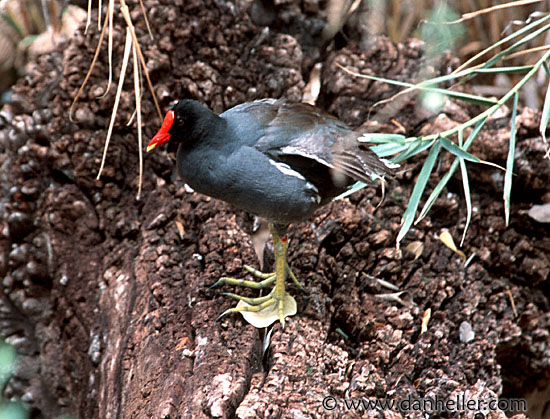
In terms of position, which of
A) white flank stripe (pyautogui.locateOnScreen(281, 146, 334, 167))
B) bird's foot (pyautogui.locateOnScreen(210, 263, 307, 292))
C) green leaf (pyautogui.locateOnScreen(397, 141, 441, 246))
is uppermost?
white flank stripe (pyautogui.locateOnScreen(281, 146, 334, 167))

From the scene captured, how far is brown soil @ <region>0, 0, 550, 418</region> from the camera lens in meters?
2.02

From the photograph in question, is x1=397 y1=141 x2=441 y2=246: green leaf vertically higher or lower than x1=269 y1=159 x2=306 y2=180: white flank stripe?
lower

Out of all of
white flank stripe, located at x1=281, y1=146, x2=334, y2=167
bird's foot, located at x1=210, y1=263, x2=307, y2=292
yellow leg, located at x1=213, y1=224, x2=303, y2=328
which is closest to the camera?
white flank stripe, located at x1=281, y1=146, x2=334, y2=167

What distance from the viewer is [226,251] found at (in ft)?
7.27

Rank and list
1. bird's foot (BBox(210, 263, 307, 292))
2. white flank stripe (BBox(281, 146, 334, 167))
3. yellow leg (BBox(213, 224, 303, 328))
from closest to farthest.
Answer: white flank stripe (BBox(281, 146, 334, 167))
yellow leg (BBox(213, 224, 303, 328))
bird's foot (BBox(210, 263, 307, 292))

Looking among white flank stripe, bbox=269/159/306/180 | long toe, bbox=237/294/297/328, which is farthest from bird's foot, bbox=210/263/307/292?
white flank stripe, bbox=269/159/306/180

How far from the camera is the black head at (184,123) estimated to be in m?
1.87

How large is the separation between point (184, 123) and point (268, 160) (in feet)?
1.01

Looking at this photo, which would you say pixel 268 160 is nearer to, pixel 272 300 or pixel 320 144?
pixel 320 144

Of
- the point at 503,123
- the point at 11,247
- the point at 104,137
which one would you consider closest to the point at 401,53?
the point at 503,123

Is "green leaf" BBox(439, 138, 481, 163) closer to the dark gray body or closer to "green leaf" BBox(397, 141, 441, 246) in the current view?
"green leaf" BBox(397, 141, 441, 246)


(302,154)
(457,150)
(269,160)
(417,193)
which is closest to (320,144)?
(302,154)

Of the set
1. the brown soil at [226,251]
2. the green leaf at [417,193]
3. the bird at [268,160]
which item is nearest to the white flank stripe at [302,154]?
the bird at [268,160]

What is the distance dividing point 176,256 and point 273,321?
1.65 ft
